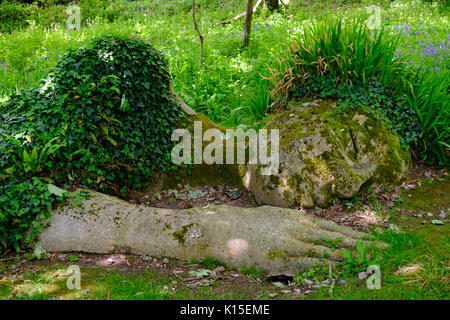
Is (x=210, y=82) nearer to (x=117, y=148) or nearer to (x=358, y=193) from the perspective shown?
(x=117, y=148)

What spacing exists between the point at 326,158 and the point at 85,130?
9.77ft

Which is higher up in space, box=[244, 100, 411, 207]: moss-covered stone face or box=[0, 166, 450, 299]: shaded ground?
box=[244, 100, 411, 207]: moss-covered stone face

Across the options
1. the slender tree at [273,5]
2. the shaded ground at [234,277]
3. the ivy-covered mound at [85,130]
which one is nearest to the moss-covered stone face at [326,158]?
the shaded ground at [234,277]

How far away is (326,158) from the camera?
451 centimetres

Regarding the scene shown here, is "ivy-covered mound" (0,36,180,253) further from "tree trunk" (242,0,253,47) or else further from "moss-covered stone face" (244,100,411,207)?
"tree trunk" (242,0,253,47)

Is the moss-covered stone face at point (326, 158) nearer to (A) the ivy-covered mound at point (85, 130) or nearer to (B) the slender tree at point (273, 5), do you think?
(A) the ivy-covered mound at point (85, 130)

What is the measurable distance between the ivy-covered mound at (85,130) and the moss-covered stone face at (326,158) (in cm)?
161

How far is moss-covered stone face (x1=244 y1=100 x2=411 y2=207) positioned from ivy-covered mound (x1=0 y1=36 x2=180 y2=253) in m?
1.61

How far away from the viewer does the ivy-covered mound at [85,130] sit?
372 centimetres

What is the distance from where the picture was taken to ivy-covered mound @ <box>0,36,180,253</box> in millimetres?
3725

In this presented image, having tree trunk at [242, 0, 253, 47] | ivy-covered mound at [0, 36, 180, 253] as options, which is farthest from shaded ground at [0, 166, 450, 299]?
tree trunk at [242, 0, 253, 47]

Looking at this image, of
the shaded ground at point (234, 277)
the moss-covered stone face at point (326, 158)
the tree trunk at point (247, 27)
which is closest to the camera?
the shaded ground at point (234, 277)

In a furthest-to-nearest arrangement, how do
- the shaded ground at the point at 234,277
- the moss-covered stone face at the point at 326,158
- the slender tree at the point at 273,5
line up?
the slender tree at the point at 273,5, the moss-covered stone face at the point at 326,158, the shaded ground at the point at 234,277

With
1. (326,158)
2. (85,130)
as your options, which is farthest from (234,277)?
(85,130)
